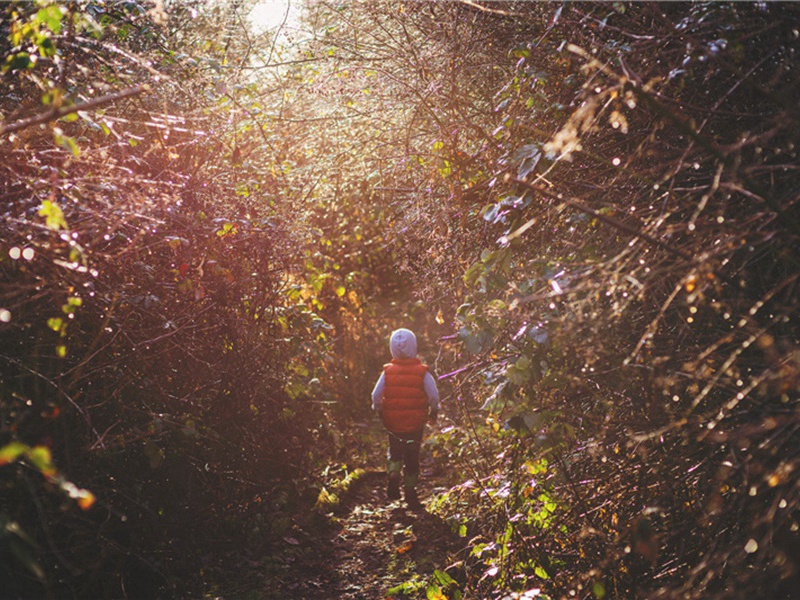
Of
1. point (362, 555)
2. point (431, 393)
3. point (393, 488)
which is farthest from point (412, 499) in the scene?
point (362, 555)

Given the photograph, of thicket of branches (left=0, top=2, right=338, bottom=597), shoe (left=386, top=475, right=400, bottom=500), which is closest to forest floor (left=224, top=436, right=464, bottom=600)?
shoe (left=386, top=475, right=400, bottom=500)

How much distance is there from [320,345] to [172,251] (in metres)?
3.12

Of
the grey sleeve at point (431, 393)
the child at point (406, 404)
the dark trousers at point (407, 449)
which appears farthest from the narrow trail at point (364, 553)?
the grey sleeve at point (431, 393)

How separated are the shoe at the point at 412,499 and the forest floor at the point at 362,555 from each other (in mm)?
58

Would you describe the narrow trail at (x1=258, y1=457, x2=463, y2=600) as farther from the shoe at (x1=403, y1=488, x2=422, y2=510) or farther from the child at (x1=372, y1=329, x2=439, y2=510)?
the child at (x1=372, y1=329, x2=439, y2=510)

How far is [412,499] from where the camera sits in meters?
6.93

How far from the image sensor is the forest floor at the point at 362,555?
5.04m

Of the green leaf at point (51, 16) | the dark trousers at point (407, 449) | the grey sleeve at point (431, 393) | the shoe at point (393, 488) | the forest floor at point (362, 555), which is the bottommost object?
the forest floor at point (362, 555)

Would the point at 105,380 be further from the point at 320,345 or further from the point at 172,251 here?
the point at 320,345

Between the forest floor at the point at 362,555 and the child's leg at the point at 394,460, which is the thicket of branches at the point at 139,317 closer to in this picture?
the forest floor at the point at 362,555

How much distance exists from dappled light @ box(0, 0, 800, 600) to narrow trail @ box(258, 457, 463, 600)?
0.04 metres

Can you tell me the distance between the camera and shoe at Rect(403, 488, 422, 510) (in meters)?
6.89

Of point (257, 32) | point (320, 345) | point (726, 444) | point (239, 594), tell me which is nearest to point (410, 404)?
point (320, 345)

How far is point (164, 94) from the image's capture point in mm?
5133
